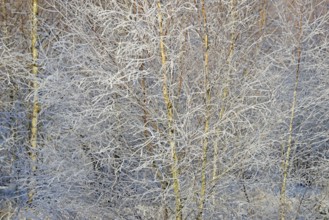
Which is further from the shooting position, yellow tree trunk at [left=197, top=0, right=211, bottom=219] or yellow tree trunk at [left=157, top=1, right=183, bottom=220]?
yellow tree trunk at [left=197, top=0, right=211, bottom=219]

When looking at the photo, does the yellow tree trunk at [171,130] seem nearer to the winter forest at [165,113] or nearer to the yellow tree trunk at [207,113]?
the winter forest at [165,113]

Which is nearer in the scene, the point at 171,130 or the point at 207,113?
the point at 171,130

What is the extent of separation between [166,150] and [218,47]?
122 cm

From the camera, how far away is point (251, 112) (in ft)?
17.3

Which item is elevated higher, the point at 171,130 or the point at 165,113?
the point at 165,113

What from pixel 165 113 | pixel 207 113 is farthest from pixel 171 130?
pixel 207 113

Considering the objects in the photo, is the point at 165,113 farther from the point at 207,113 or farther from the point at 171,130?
the point at 207,113

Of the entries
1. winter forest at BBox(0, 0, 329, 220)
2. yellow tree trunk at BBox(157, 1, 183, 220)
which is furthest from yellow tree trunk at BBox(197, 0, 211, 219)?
yellow tree trunk at BBox(157, 1, 183, 220)

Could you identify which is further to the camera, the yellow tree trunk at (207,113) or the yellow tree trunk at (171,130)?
the yellow tree trunk at (207,113)

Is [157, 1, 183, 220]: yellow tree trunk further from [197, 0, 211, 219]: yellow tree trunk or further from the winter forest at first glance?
[197, 0, 211, 219]: yellow tree trunk

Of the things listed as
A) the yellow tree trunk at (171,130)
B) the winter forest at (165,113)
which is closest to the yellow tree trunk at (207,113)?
the winter forest at (165,113)

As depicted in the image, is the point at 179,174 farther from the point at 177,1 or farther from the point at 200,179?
the point at 177,1

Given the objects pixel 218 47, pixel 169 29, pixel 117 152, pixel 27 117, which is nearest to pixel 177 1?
pixel 169 29

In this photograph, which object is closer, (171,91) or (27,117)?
(171,91)
